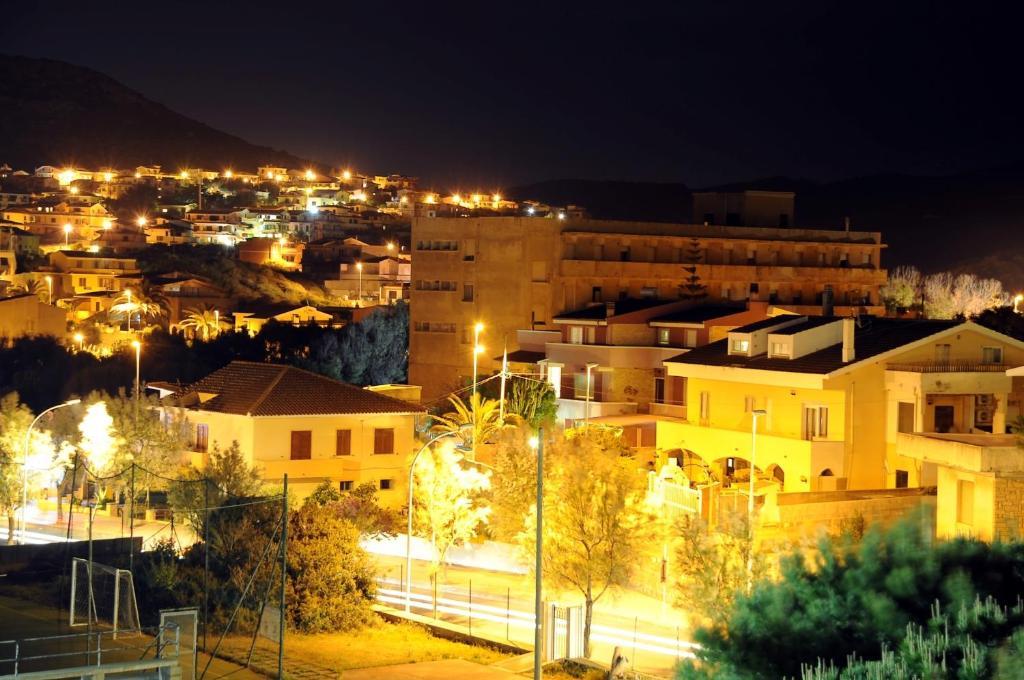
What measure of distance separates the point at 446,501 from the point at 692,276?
132 feet

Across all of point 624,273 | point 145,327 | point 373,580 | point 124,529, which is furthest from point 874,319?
point 145,327

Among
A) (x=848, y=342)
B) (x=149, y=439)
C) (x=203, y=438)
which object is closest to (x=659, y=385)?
(x=848, y=342)

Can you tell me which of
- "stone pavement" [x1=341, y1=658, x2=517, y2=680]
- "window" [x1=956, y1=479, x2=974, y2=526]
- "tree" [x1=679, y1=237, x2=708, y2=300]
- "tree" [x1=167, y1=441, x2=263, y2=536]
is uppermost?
"tree" [x1=679, y1=237, x2=708, y2=300]

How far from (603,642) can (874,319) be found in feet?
64.6

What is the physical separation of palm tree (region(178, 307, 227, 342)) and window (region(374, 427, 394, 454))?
51094 millimetres

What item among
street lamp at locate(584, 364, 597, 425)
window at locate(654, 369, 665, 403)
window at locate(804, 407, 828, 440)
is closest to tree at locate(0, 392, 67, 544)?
street lamp at locate(584, 364, 597, 425)

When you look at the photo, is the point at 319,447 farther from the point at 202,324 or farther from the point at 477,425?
the point at 202,324

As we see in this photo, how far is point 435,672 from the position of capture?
30125 millimetres

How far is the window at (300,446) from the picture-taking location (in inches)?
1959

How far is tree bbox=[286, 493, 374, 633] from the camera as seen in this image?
115 feet

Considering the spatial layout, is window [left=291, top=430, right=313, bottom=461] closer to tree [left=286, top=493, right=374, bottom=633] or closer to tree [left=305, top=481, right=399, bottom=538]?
tree [left=305, top=481, right=399, bottom=538]

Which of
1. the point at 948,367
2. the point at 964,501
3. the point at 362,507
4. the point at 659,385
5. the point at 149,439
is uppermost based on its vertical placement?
the point at 948,367

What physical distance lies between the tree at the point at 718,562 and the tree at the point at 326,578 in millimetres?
8662

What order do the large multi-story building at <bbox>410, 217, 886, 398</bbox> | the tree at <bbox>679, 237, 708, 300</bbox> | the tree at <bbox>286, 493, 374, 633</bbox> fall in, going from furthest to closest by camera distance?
the tree at <bbox>679, 237, 708, 300</bbox> → the large multi-story building at <bbox>410, 217, 886, 398</bbox> → the tree at <bbox>286, 493, 374, 633</bbox>
